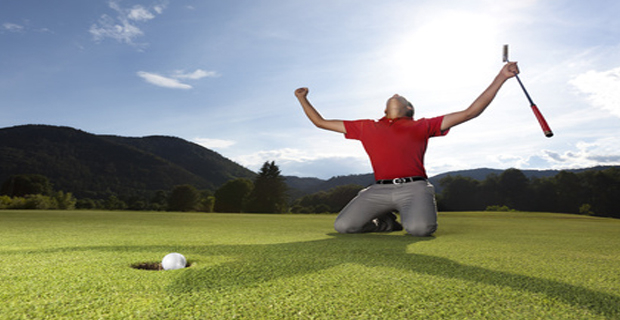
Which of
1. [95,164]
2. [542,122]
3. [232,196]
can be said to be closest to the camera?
[542,122]

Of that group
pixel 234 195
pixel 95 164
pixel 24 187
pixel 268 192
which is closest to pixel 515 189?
pixel 268 192

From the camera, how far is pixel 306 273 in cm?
258

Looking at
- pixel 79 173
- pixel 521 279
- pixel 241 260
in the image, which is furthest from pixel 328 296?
pixel 79 173

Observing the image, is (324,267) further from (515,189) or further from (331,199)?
(515,189)

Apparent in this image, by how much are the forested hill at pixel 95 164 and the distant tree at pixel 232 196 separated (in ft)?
190

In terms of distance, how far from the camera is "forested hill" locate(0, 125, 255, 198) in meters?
119

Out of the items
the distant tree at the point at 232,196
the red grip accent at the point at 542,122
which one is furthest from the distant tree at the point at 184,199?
the red grip accent at the point at 542,122

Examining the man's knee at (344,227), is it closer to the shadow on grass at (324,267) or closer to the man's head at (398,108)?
the shadow on grass at (324,267)

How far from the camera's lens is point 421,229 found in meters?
5.33

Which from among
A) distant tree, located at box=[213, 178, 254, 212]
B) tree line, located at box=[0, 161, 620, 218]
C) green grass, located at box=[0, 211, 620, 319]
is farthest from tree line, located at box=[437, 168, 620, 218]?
green grass, located at box=[0, 211, 620, 319]

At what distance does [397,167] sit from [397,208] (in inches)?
24.8

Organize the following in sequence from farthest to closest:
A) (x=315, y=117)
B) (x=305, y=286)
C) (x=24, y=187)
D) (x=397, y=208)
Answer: (x=24, y=187) → (x=315, y=117) → (x=397, y=208) → (x=305, y=286)

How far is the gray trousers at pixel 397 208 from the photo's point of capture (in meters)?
5.35

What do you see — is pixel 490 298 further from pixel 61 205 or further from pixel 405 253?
pixel 61 205
